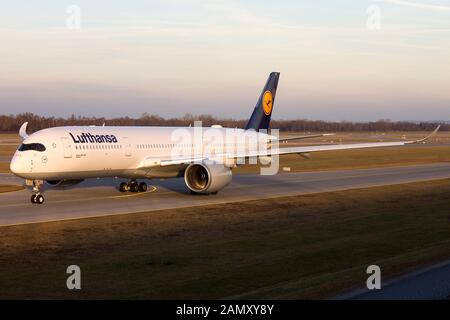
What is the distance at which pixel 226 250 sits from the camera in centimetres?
2025

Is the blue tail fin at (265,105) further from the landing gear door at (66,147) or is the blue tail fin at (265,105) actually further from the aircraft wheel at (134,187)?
the landing gear door at (66,147)

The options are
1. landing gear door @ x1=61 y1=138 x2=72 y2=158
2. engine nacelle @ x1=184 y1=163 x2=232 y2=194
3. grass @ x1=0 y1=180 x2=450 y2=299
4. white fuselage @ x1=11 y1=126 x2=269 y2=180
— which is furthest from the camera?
engine nacelle @ x1=184 y1=163 x2=232 y2=194

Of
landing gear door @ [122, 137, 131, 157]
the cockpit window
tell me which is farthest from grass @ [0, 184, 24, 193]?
landing gear door @ [122, 137, 131, 157]

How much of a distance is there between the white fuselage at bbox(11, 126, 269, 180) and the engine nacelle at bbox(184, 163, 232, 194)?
4.20ft

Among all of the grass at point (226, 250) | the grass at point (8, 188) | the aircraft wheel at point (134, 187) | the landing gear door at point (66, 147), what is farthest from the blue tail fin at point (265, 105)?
the landing gear door at point (66, 147)

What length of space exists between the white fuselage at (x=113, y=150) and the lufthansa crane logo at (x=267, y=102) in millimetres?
4097

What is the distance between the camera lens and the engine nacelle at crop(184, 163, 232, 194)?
1350 inches

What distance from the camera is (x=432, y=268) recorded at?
15.7 m

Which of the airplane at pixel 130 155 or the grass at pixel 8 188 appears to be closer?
the airplane at pixel 130 155

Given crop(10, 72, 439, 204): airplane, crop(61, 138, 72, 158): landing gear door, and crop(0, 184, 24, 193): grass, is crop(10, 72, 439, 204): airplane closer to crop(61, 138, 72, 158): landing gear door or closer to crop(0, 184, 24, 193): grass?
crop(61, 138, 72, 158): landing gear door

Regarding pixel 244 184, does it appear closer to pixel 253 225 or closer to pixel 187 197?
pixel 187 197

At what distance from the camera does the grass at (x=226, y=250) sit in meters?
15.3

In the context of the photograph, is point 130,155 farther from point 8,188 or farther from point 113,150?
point 8,188

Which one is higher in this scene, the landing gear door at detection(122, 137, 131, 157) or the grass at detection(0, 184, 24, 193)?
the landing gear door at detection(122, 137, 131, 157)
